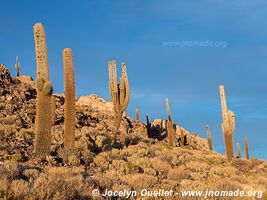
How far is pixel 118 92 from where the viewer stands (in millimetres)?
29609

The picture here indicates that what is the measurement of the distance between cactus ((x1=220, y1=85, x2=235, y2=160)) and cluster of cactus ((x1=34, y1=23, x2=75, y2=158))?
36.9ft

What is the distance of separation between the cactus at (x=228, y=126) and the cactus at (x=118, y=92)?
321 inches

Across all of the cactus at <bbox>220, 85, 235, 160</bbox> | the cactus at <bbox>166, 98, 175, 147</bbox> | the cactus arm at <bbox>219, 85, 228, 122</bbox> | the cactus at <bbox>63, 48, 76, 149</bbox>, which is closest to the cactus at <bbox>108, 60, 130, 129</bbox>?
the cactus at <bbox>166, 98, 175, 147</bbox>

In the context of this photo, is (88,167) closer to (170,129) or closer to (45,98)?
(45,98)

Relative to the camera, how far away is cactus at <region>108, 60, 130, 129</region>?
2925cm

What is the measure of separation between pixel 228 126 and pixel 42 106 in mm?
13362

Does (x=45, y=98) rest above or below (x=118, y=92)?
below

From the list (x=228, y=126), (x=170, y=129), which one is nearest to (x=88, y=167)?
(x=228, y=126)

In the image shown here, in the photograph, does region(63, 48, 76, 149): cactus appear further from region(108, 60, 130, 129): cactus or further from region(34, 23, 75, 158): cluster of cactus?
region(108, 60, 130, 129): cactus

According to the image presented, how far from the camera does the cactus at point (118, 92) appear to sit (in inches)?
1152

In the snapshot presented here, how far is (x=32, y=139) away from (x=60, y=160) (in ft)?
17.0

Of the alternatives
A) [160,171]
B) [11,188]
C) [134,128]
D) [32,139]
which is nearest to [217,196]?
[160,171]

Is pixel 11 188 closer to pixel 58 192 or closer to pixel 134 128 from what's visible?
pixel 58 192

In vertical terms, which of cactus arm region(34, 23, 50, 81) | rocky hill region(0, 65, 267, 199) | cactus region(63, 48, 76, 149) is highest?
cactus arm region(34, 23, 50, 81)
